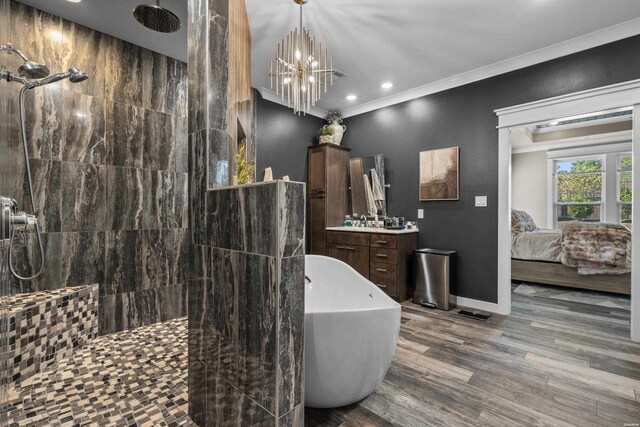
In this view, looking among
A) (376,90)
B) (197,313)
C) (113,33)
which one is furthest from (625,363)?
(113,33)

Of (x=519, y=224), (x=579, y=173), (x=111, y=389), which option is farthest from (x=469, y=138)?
(x=579, y=173)

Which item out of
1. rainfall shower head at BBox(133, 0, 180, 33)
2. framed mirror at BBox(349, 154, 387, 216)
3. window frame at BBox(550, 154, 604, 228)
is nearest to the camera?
rainfall shower head at BBox(133, 0, 180, 33)

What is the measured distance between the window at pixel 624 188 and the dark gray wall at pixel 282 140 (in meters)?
6.09

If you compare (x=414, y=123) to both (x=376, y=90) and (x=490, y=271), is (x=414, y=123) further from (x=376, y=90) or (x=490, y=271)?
(x=490, y=271)

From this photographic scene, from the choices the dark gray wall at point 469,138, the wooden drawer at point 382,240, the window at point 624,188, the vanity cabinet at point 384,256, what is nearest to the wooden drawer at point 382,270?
the vanity cabinet at point 384,256

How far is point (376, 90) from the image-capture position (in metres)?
3.95

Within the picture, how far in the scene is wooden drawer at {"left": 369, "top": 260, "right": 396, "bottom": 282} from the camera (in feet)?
11.5

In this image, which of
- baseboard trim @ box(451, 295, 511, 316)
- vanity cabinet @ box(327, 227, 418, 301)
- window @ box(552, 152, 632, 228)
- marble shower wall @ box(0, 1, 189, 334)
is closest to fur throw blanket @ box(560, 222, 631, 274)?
baseboard trim @ box(451, 295, 511, 316)

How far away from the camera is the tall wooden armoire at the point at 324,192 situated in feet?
14.0

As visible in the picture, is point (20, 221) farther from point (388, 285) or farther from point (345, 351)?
point (388, 285)

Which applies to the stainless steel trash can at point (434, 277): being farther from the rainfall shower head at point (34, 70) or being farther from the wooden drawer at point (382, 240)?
the rainfall shower head at point (34, 70)

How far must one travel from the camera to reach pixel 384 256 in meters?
3.57

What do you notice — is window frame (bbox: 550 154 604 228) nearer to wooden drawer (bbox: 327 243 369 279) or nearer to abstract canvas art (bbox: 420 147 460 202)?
abstract canvas art (bbox: 420 147 460 202)

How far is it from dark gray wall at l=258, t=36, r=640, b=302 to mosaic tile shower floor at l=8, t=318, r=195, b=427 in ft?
8.73
